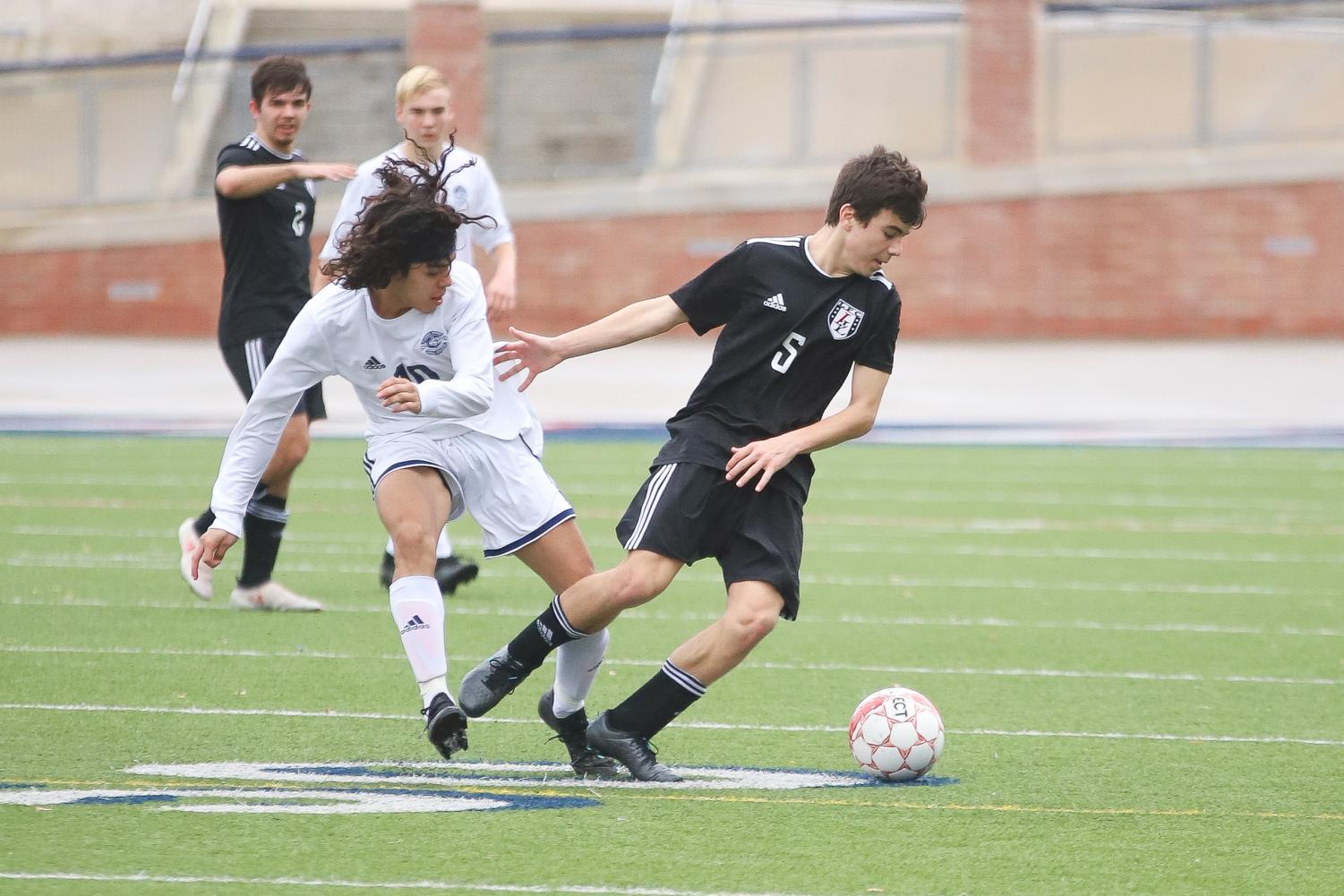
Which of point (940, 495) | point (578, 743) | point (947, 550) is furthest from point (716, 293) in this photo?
point (940, 495)

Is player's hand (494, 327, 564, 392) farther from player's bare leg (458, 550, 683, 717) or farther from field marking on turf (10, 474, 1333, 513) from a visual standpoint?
field marking on turf (10, 474, 1333, 513)

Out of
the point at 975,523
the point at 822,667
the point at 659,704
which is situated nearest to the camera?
the point at 659,704

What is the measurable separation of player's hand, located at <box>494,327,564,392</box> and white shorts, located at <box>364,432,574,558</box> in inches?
9.3

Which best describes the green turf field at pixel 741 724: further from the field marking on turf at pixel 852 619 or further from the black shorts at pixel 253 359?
the black shorts at pixel 253 359

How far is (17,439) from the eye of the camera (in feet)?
53.0

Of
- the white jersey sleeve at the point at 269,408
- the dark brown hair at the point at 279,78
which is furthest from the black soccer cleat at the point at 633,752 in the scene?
the dark brown hair at the point at 279,78

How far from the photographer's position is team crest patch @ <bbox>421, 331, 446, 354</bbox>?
5660mm

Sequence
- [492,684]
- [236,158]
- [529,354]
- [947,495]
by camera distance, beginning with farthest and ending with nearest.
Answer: [947,495] → [236,158] → [529,354] → [492,684]

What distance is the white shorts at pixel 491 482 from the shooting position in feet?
18.7

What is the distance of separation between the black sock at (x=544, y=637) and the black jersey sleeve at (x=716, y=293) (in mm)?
948

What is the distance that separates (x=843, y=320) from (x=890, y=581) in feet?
14.8

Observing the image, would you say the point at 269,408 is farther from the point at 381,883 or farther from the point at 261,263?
the point at 261,263

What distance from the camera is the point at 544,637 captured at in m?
5.49

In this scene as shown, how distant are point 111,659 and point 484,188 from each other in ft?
8.83
